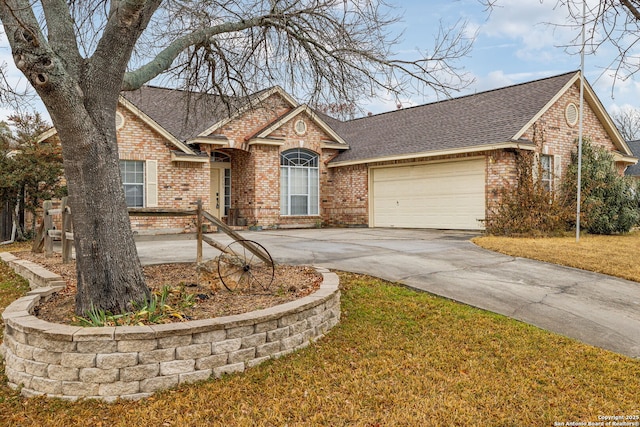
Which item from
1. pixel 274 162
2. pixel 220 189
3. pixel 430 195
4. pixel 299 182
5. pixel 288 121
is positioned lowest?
pixel 430 195

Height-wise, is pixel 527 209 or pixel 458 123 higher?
pixel 458 123

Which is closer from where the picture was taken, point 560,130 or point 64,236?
point 64,236

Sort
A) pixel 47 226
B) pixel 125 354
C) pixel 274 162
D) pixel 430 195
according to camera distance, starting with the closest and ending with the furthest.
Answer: pixel 125 354 < pixel 47 226 < pixel 430 195 < pixel 274 162

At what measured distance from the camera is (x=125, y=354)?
12.1 feet

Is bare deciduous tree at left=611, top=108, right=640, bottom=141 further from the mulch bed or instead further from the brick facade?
the mulch bed

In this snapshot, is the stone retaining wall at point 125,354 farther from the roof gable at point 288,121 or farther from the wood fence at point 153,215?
the roof gable at point 288,121

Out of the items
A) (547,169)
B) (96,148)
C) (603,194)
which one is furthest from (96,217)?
(603,194)

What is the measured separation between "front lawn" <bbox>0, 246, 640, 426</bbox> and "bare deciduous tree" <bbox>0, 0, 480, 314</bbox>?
1355 millimetres

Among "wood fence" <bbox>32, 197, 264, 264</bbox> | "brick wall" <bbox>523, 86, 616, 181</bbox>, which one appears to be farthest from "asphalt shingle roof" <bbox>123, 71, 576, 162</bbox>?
"wood fence" <bbox>32, 197, 264, 264</bbox>

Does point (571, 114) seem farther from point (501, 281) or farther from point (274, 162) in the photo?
point (501, 281)

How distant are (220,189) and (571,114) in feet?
44.4

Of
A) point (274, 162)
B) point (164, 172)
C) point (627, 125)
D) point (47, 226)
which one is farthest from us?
point (627, 125)

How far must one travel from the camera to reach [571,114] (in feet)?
52.6

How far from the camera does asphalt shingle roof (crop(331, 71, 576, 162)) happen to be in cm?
1462
